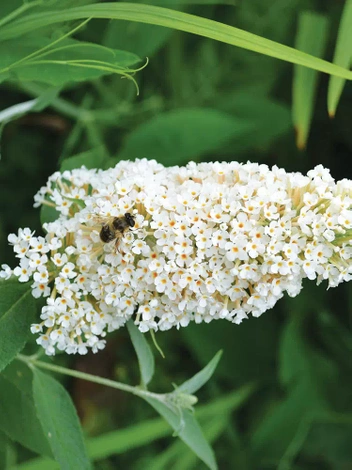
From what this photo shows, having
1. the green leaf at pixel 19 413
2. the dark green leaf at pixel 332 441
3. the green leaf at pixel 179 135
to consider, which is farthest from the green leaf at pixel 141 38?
the dark green leaf at pixel 332 441

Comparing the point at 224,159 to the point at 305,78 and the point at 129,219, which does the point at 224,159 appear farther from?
the point at 129,219

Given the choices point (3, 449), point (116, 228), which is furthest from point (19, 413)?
point (116, 228)

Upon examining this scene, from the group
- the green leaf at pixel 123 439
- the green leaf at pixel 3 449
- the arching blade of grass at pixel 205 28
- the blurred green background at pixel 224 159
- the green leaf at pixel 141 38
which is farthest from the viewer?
the blurred green background at pixel 224 159

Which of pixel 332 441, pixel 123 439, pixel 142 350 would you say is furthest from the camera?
pixel 332 441

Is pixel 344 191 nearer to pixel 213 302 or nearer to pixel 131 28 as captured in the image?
pixel 213 302

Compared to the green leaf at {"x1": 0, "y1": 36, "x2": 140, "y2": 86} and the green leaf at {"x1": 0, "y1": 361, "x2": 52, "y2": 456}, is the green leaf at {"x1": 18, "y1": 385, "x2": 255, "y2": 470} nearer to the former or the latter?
the green leaf at {"x1": 0, "y1": 361, "x2": 52, "y2": 456}

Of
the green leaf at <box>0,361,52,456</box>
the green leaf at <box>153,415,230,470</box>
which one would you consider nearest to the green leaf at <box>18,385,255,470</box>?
the green leaf at <box>153,415,230,470</box>

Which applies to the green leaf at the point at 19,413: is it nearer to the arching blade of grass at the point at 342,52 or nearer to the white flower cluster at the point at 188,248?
the white flower cluster at the point at 188,248
